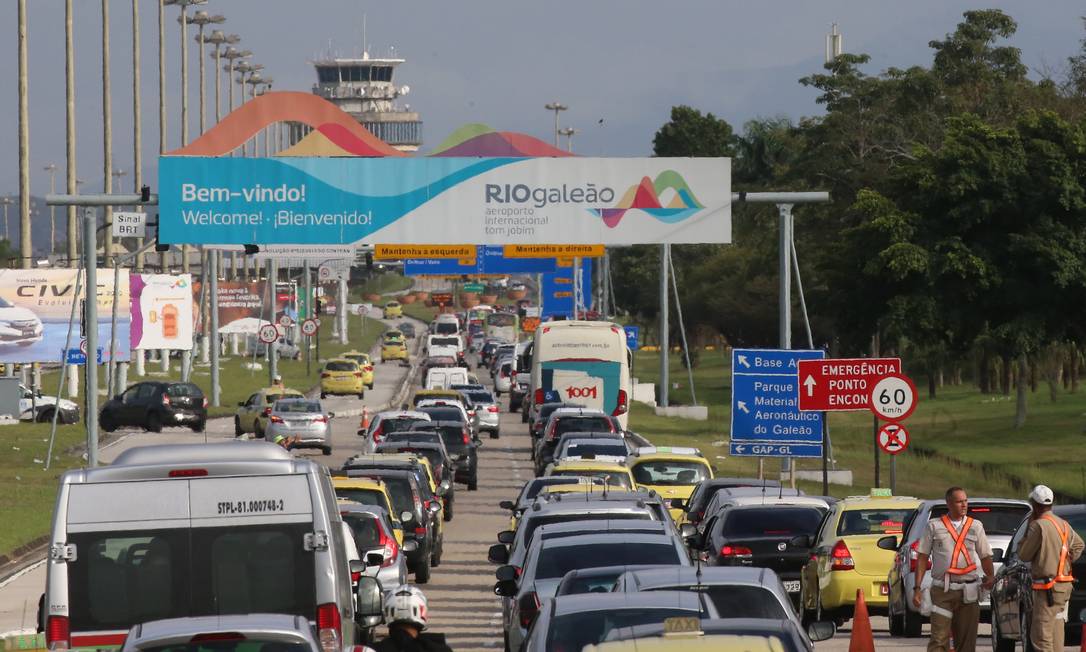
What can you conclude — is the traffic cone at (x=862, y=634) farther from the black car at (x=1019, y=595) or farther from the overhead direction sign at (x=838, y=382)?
the overhead direction sign at (x=838, y=382)

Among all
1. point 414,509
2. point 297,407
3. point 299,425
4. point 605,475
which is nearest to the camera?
point 414,509

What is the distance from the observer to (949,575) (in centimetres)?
1526

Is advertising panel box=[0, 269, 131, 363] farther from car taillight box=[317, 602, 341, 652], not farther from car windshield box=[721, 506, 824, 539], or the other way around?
car taillight box=[317, 602, 341, 652]

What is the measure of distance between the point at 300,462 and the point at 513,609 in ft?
11.6

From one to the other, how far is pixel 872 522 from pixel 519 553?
4.57m

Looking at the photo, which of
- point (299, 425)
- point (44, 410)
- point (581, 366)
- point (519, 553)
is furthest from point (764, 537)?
point (44, 410)

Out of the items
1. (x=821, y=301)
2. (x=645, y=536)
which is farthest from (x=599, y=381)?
(x=645, y=536)

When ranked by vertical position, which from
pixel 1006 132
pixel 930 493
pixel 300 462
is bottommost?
pixel 930 493

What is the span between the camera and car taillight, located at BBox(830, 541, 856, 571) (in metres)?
19.1

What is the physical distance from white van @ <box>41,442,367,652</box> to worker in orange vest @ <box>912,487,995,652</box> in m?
5.46

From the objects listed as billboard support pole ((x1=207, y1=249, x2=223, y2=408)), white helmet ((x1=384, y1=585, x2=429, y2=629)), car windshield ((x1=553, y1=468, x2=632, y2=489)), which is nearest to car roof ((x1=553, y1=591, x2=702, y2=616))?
white helmet ((x1=384, y1=585, x2=429, y2=629))

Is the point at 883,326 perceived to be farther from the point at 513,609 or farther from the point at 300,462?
the point at 300,462

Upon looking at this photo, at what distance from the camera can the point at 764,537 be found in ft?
69.8

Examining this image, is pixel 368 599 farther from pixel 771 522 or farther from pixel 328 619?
pixel 771 522
